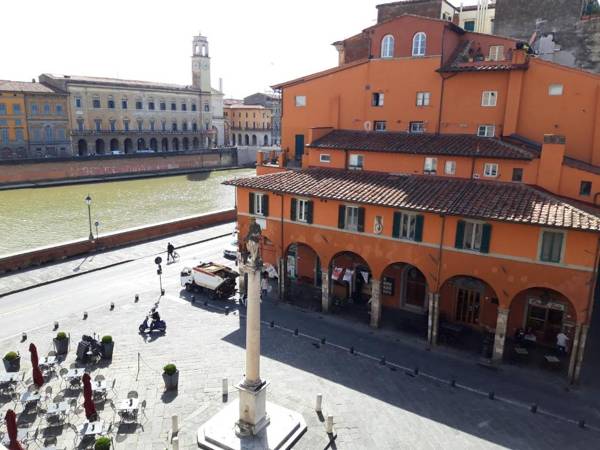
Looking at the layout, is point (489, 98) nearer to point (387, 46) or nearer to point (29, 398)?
point (387, 46)

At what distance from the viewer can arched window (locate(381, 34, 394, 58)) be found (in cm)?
2844

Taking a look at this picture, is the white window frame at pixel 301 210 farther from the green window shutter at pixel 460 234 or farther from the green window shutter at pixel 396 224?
the green window shutter at pixel 460 234

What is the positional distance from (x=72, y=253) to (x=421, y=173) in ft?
77.8

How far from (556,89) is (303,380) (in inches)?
755

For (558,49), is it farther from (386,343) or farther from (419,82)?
(386,343)

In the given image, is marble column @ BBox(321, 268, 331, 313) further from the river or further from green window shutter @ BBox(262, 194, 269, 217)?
the river

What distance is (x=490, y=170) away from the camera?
23.3 metres

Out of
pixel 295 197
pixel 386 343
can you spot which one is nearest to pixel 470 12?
pixel 295 197

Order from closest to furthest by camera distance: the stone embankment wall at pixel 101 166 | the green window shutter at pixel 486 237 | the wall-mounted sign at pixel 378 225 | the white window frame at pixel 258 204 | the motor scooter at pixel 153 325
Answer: the green window shutter at pixel 486 237 < the motor scooter at pixel 153 325 < the wall-mounted sign at pixel 378 225 < the white window frame at pixel 258 204 < the stone embankment wall at pixel 101 166

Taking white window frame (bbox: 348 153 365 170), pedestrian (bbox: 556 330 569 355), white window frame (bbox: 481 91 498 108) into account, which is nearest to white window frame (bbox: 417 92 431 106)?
white window frame (bbox: 481 91 498 108)

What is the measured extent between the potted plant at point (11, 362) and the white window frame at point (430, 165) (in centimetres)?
2051

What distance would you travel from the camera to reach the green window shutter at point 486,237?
19.3 meters

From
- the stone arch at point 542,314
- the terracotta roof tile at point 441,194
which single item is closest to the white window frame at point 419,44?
the terracotta roof tile at point 441,194

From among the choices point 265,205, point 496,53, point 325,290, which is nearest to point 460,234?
point 325,290
